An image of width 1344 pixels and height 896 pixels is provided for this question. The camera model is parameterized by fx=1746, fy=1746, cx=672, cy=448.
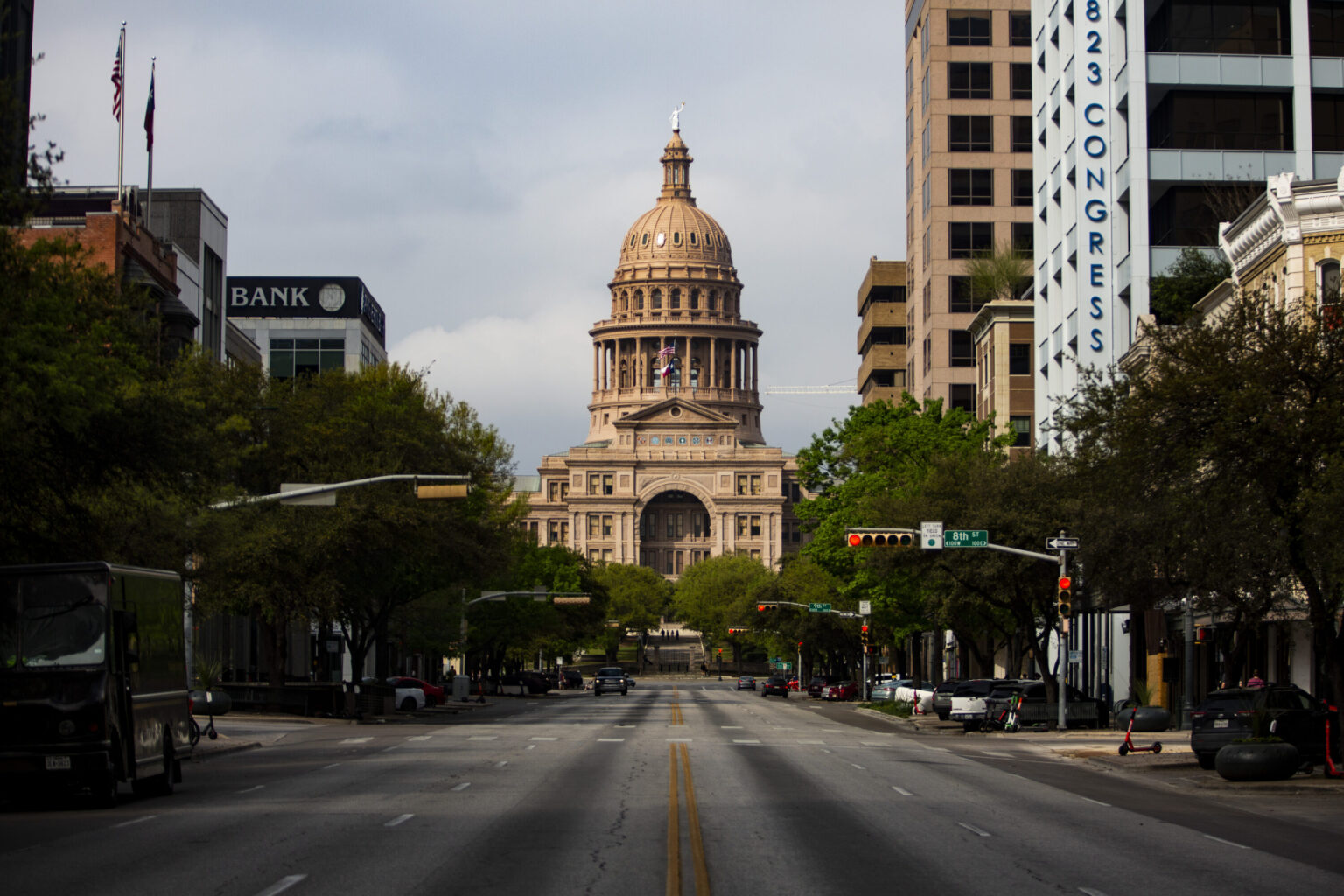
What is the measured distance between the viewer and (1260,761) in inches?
1104

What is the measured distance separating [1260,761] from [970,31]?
8101 cm

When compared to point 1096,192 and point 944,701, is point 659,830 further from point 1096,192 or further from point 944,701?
point 1096,192

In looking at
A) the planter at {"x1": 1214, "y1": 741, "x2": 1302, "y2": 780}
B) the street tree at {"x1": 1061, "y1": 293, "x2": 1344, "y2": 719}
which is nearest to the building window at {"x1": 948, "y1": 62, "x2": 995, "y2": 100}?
the street tree at {"x1": 1061, "y1": 293, "x2": 1344, "y2": 719}

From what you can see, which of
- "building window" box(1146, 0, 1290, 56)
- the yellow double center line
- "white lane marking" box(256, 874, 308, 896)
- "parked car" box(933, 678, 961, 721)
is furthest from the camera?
"building window" box(1146, 0, 1290, 56)

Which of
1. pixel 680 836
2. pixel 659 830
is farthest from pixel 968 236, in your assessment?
pixel 680 836

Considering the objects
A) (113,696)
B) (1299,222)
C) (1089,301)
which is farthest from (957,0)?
(113,696)

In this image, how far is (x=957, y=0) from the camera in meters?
103

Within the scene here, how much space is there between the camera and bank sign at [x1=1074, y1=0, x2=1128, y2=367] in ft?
206

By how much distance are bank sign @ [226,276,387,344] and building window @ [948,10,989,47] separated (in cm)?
4293

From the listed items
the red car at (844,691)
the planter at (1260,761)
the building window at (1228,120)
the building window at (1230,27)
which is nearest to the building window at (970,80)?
the red car at (844,691)

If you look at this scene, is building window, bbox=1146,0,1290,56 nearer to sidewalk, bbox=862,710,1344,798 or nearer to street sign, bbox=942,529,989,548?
street sign, bbox=942,529,989,548

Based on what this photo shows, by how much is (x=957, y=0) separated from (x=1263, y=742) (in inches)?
3199

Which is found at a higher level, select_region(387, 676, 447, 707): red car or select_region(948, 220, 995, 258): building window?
select_region(948, 220, 995, 258): building window

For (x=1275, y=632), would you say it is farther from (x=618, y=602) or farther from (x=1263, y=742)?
(x=618, y=602)
